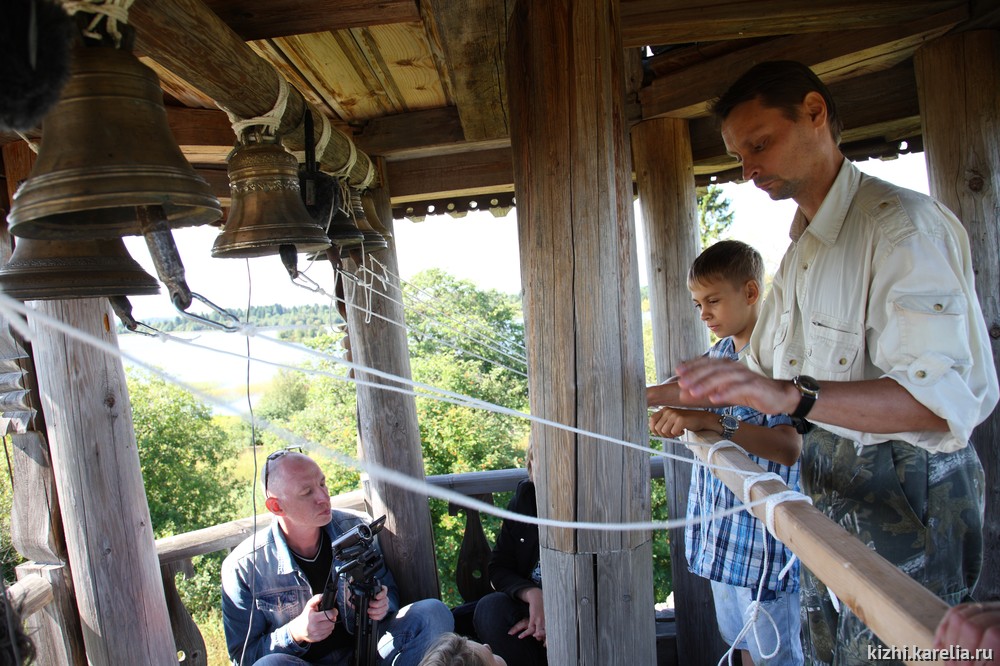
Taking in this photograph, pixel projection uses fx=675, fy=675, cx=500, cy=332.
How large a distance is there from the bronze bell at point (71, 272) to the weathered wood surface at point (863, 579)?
1.27m

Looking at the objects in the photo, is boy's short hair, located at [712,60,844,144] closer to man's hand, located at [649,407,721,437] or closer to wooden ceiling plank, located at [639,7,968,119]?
man's hand, located at [649,407,721,437]

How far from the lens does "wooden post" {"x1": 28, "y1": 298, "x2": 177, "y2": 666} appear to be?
7.95 feet

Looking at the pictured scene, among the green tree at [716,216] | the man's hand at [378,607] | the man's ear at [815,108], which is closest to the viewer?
the man's ear at [815,108]

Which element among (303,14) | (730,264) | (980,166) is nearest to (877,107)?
(980,166)

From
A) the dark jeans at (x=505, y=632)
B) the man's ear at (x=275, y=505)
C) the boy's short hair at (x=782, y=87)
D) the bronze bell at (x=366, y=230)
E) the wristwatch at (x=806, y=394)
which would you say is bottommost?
the dark jeans at (x=505, y=632)

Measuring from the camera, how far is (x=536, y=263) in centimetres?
138

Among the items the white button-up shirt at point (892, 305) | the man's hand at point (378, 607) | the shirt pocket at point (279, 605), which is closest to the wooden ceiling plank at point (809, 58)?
the white button-up shirt at point (892, 305)

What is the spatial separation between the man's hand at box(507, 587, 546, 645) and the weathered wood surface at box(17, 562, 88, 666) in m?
1.66

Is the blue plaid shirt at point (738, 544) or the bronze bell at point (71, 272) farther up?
the bronze bell at point (71, 272)

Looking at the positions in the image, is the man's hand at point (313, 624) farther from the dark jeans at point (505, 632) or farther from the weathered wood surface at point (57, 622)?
the weathered wood surface at point (57, 622)

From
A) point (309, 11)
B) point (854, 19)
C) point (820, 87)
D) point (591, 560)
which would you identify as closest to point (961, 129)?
point (854, 19)

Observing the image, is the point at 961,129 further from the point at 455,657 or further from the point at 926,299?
the point at 455,657

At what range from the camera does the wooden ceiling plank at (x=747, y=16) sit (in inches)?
77.9

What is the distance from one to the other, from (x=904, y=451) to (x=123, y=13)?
1.61 meters
